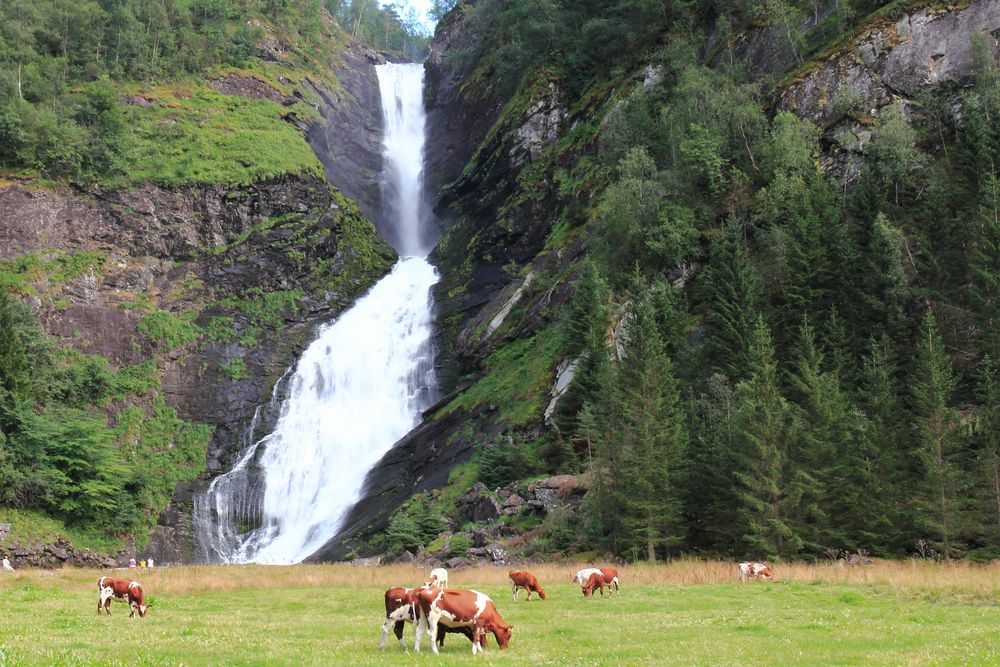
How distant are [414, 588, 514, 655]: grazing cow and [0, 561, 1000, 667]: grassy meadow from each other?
1.05ft

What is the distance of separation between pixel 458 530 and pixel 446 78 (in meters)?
81.0

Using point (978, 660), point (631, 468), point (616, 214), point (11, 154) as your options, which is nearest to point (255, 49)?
point (11, 154)

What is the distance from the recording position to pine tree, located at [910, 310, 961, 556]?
85.9ft

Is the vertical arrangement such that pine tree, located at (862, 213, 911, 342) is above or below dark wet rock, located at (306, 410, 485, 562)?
above

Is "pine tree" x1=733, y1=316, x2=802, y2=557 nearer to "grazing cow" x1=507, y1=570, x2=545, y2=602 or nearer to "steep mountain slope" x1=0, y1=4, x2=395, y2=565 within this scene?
"grazing cow" x1=507, y1=570, x2=545, y2=602

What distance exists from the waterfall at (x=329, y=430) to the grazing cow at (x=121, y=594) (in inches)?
1036

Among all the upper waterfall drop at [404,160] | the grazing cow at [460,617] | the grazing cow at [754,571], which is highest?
the upper waterfall drop at [404,160]

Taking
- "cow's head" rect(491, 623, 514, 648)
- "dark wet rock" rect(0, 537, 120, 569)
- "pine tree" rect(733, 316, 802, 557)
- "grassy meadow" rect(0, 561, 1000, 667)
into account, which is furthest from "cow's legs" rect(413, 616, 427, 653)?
"dark wet rock" rect(0, 537, 120, 569)

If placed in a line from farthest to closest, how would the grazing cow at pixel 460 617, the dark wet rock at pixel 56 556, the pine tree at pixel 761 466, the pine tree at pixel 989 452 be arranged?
the dark wet rock at pixel 56 556
the pine tree at pixel 761 466
the pine tree at pixel 989 452
the grazing cow at pixel 460 617

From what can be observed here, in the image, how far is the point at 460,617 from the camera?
38.6ft

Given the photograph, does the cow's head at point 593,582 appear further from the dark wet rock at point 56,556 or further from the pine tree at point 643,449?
Result: the dark wet rock at point 56,556

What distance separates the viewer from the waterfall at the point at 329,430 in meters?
46.5

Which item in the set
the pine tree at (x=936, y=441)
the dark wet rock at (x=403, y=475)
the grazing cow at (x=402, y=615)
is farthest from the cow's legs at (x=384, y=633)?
the dark wet rock at (x=403, y=475)

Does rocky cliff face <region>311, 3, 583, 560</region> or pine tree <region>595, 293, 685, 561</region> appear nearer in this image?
pine tree <region>595, 293, 685, 561</region>
